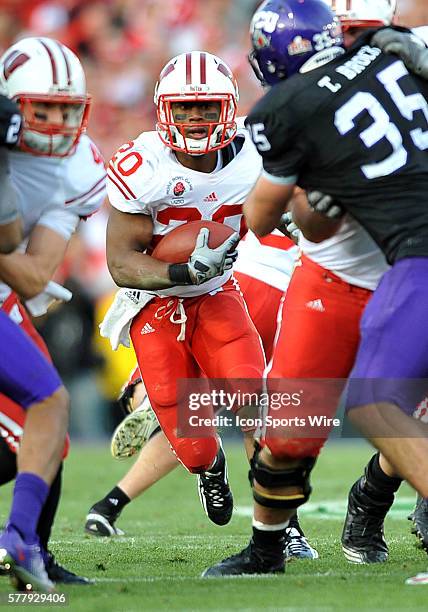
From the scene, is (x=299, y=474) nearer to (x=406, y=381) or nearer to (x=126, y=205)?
(x=406, y=381)

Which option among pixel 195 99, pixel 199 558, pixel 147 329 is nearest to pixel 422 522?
pixel 199 558

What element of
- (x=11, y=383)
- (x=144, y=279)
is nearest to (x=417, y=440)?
(x=11, y=383)

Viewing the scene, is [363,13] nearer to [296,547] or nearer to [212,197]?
[212,197]

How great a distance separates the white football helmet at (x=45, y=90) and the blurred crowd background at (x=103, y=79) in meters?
5.94

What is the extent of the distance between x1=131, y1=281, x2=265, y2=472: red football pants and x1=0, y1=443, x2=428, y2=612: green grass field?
428mm

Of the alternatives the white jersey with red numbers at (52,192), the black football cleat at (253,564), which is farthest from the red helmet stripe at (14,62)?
the black football cleat at (253,564)

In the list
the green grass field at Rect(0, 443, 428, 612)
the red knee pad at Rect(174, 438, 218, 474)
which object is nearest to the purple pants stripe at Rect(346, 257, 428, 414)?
the green grass field at Rect(0, 443, 428, 612)

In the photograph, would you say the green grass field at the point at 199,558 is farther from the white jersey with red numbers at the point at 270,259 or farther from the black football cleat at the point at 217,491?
the white jersey with red numbers at the point at 270,259

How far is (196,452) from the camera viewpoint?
15.1 ft

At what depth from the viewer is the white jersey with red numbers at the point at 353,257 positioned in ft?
12.7

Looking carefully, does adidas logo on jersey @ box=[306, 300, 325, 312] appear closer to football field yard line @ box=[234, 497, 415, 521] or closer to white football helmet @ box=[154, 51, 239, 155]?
white football helmet @ box=[154, 51, 239, 155]

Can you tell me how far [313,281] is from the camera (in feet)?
13.1

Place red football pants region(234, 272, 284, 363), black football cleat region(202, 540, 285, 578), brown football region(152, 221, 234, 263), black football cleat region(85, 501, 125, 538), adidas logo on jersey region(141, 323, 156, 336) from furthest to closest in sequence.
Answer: red football pants region(234, 272, 284, 363) → black football cleat region(85, 501, 125, 538) → adidas logo on jersey region(141, 323, 156, 336) → brown football region(152, 221, 234, 263) → black football cleat region(202, 540, 285, 578)

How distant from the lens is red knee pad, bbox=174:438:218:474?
15.1 feet
